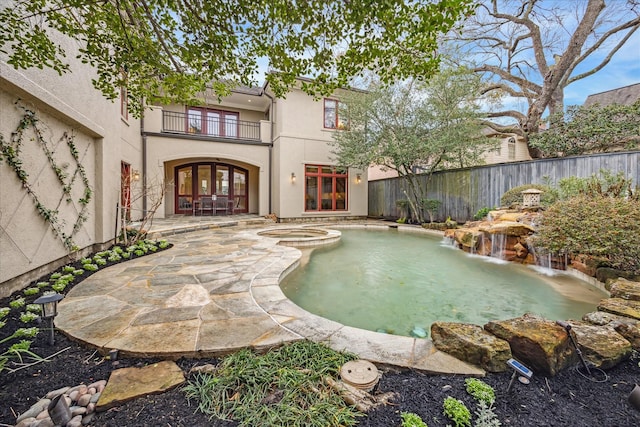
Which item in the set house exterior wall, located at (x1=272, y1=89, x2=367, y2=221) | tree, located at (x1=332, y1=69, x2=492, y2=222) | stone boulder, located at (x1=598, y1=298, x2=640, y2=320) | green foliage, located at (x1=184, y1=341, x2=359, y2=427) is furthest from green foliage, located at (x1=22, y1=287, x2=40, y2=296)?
tree, located at (x1=332, y1=69, x2=492, y2=222)

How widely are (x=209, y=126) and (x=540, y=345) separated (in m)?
13.3

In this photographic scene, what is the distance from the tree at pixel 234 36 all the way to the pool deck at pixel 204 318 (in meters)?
2.25

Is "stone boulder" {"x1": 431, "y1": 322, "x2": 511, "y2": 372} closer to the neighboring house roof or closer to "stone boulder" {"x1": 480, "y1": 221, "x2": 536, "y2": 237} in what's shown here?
"stone boulder" {"x1": 480, "y1": 221, "x2": 536, "y2": 237}

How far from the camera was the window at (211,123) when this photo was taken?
11.9m

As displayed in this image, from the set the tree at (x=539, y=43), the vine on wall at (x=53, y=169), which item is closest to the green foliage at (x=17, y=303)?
the vine on wall at (x=53, y=169)

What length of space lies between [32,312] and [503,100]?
19.2 m

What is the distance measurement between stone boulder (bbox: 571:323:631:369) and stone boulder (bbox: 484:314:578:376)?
96 millimetres

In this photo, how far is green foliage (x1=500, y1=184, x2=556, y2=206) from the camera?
22.5 ft

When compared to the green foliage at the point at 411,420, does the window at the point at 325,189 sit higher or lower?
higher

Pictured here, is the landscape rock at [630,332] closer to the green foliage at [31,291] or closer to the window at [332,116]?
the green foliage at [31,291]

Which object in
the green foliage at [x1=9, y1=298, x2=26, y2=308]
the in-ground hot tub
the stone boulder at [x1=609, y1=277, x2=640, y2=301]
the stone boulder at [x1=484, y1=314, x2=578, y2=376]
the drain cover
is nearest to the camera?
the drain cover

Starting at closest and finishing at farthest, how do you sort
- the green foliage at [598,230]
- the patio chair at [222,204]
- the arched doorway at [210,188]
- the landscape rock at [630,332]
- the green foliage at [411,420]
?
the green foliage at [411,420], the landscape rock at [630,332], the green foliage at [598,230], the patio chair at [222,204], the arched doorway at [210,188]

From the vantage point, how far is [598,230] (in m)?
3.79

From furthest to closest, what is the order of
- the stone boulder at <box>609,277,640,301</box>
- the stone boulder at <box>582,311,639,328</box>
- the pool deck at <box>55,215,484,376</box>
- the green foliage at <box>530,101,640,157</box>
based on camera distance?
the green foliage at <box>530,101,640,157</box>, the stone boulder at <box>609,277,640,301</box>, the stone boulder at <box>582,311,639,328</box>, the pool deck at <box>55,215,484,376</box>
